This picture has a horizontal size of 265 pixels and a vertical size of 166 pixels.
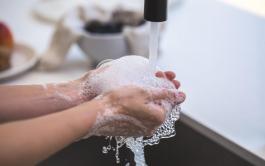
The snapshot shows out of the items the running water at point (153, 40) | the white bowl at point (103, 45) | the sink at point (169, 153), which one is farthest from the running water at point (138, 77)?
the white bowl at point (103, 45)

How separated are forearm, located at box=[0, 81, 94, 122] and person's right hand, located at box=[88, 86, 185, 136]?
3.9 inches

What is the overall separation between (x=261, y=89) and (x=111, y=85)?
1.28ft

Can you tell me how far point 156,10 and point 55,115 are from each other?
0.19 meters

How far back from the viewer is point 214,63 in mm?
956

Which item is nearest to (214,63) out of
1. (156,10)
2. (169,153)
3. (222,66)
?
(222,66)

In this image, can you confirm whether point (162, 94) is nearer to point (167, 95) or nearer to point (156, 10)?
point (167, 95)

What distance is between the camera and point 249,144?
722 mm

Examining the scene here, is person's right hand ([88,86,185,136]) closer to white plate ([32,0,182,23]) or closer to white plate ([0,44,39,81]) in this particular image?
white plate ([0,44,39,81])

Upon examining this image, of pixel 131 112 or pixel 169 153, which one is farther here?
pixel 169 153

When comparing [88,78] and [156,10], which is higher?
[156,10]

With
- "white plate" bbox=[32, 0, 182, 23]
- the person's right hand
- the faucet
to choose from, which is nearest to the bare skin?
the person's right hand

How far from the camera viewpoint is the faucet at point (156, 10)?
1.69 ft

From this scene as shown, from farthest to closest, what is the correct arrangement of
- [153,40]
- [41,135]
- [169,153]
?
[169,153]
[153,40]
[41,135]

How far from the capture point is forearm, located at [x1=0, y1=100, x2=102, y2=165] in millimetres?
466
